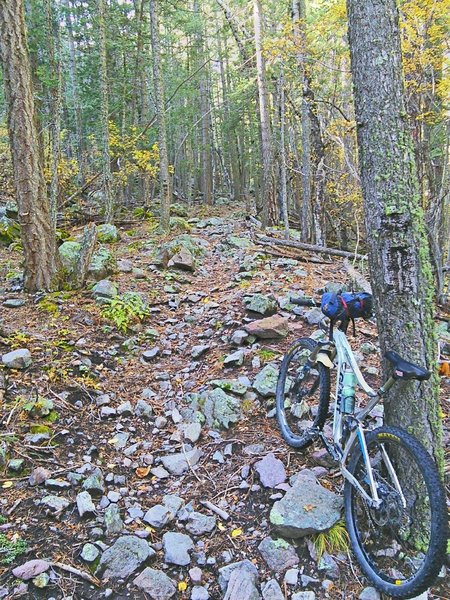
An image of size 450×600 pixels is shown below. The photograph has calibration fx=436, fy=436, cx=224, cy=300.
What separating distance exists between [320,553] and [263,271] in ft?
20.7

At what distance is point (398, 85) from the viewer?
283 cm

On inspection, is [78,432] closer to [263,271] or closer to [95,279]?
[95,279]

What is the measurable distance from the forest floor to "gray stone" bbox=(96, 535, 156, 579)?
1.6 inches

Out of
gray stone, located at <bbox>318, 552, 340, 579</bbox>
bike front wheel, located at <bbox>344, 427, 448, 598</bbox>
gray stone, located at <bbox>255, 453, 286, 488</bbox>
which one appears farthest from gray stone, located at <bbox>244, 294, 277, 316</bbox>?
gray stone, located at <bbox>318, 552, 340, 579</bbox>

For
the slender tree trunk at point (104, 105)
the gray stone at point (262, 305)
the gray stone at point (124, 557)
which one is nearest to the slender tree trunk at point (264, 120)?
the slender tree trunk at point (104, 105)

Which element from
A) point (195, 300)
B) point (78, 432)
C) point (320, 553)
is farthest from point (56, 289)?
point (320, 553)

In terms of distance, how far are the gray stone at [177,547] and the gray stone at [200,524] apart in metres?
0.09

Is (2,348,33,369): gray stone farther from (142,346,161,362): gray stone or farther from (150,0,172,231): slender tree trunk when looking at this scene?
(150,0,172,231): slender tree trunk

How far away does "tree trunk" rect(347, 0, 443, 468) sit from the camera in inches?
110

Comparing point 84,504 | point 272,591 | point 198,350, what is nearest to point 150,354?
point 198,350

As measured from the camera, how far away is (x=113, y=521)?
3.24m

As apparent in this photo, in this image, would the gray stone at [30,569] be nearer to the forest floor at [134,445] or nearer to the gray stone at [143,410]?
the forest floor at [134,445]

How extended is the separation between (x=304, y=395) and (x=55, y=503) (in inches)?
92.5

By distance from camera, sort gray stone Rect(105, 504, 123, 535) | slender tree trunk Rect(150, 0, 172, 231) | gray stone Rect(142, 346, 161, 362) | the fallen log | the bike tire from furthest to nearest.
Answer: slender tree trunk Rect(150, 0, 172, 231), the fallen log, gray stone Rect(142, 346, 161, 362), the bike tire, gray stone Rect(105, 504, 123, 535)
